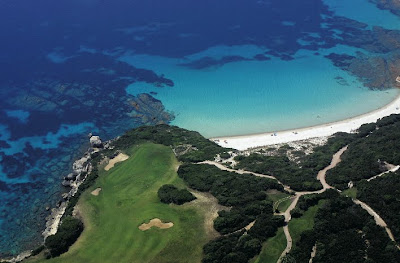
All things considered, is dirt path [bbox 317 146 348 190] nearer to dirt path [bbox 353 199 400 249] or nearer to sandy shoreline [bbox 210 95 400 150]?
dirt path [bbox 353 199 400 249]

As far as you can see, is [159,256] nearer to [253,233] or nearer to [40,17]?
[253,233]

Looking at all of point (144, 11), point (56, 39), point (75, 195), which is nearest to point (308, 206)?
point (75, 195)

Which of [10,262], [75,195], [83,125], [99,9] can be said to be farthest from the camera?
[99,9]

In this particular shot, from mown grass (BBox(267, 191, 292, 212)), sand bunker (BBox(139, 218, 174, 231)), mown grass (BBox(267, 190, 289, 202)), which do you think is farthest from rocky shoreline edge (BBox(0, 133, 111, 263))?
mown grass (BBox(267, 191, 292, 212))

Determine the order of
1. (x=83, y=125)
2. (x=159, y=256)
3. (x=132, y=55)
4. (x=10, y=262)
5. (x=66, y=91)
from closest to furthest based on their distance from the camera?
(x=159, y=256) → (x=10, y=262) → (x=83, y=125) → (x=66, y=91) → (x=132, y=55)

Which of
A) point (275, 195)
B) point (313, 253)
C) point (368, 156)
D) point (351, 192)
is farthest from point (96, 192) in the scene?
point (368, 156)

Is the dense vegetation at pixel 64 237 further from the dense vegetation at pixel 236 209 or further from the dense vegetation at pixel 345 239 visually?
the dense vegetation at pixel 345 239
